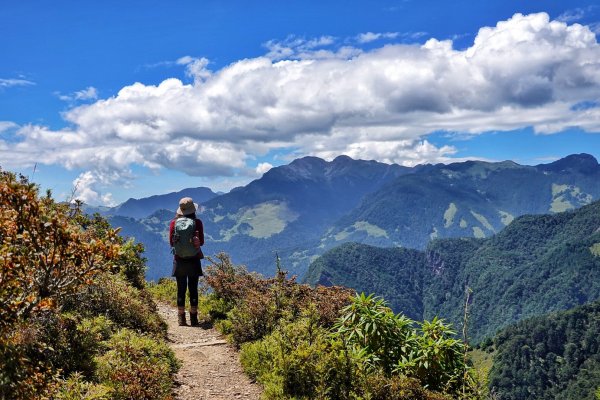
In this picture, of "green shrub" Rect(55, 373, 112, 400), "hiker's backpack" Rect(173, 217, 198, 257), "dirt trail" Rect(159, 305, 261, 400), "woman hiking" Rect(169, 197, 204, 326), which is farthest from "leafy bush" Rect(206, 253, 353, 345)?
"green shrub" Rect(55, 373, 112, 400)

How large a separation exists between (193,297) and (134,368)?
21.9ft

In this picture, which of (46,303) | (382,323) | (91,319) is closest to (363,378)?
(382,323)

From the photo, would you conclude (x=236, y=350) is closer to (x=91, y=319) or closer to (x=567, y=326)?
(x=91, y=319)

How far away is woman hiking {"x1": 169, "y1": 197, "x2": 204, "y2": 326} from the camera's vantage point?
13789 millimetres

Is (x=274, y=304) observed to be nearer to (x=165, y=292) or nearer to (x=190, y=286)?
(x=190, y=286)

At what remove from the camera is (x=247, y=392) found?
914cm

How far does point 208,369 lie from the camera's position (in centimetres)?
1054

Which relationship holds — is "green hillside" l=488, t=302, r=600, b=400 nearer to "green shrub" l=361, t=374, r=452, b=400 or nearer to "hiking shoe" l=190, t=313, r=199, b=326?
"hiking shoe" l=190, t=313, r=199, b=326

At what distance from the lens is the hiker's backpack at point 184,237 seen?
13.8m

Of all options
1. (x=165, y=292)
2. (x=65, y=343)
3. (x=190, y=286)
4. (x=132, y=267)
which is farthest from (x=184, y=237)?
(x=165, y=292)

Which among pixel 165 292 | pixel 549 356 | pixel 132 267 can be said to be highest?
pixel 132 267

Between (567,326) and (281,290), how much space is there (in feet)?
688

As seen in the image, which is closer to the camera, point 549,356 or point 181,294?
point 181,294

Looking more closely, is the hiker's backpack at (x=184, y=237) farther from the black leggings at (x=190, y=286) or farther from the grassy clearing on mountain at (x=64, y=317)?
the grassy clearing on mountain at (x=64, y=317)
